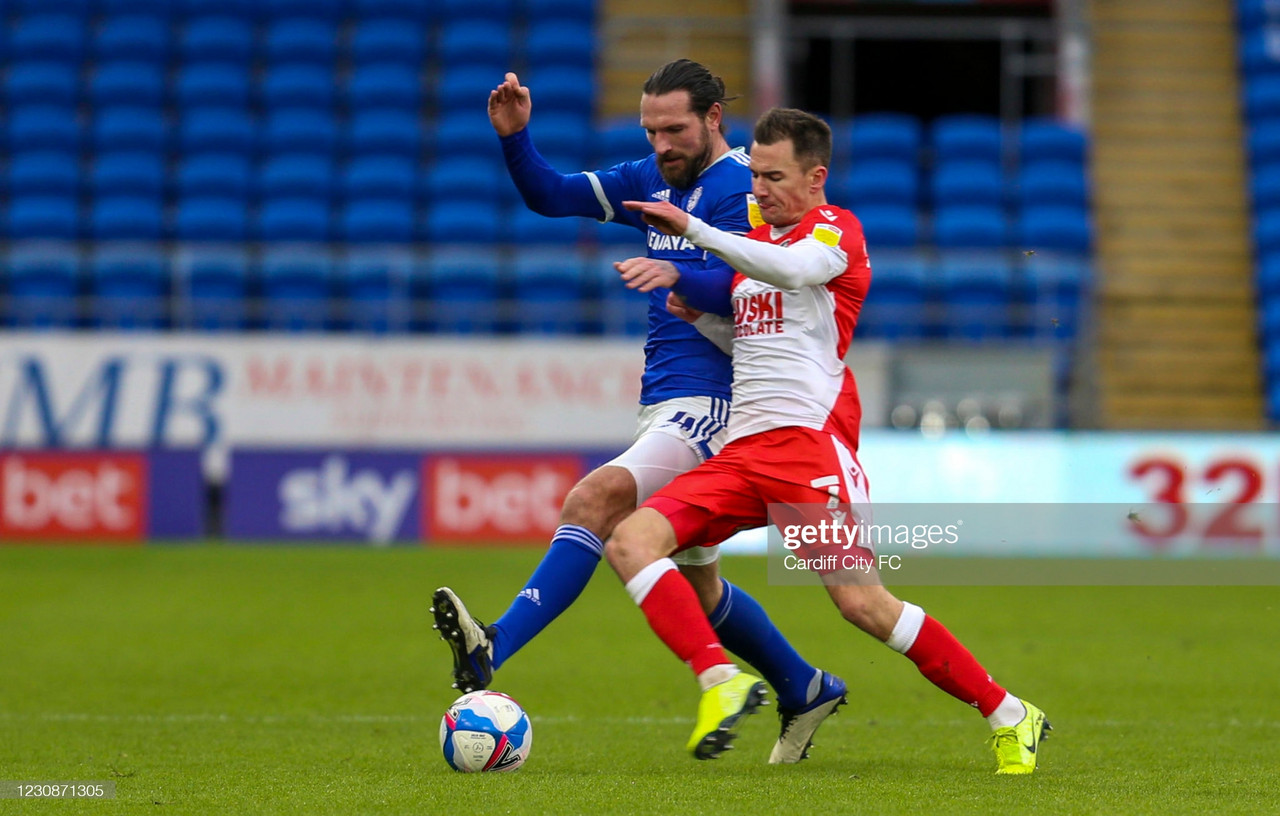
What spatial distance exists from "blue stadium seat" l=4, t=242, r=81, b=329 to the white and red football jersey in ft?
40.1

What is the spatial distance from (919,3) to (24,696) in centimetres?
1520

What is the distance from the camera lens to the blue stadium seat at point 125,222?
668 inches

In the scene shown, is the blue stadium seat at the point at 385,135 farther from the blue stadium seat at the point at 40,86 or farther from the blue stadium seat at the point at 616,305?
the blue stadium seat at the point at 40,86

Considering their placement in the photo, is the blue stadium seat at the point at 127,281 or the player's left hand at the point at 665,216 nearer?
the player's left hand at the point at 665,216

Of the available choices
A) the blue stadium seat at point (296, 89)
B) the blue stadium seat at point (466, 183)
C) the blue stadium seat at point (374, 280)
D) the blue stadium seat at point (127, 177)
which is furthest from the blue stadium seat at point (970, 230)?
the blue stadium seat at point (127, 177)

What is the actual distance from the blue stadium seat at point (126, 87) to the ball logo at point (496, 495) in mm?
6715

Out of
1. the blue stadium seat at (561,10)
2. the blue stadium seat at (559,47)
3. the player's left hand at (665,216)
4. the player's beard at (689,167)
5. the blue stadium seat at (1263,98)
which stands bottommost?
the player's left hand at (665,216)

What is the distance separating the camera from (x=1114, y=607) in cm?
1059

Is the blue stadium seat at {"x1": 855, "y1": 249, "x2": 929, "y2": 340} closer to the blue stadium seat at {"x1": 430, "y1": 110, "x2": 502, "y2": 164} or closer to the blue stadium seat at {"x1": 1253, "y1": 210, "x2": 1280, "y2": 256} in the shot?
the blue stadium seat at {"x1": 1253, "y1": 210, "x2": 1280, "y2": 256}

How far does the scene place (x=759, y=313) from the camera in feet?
15.9

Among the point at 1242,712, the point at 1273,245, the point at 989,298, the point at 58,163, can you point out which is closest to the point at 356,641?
the point at 1242,712

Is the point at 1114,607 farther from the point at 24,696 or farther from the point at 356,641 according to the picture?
the point at 24,696

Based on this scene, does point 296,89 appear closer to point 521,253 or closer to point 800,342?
point 521,253

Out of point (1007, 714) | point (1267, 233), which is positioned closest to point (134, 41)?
point (1267, 233)
